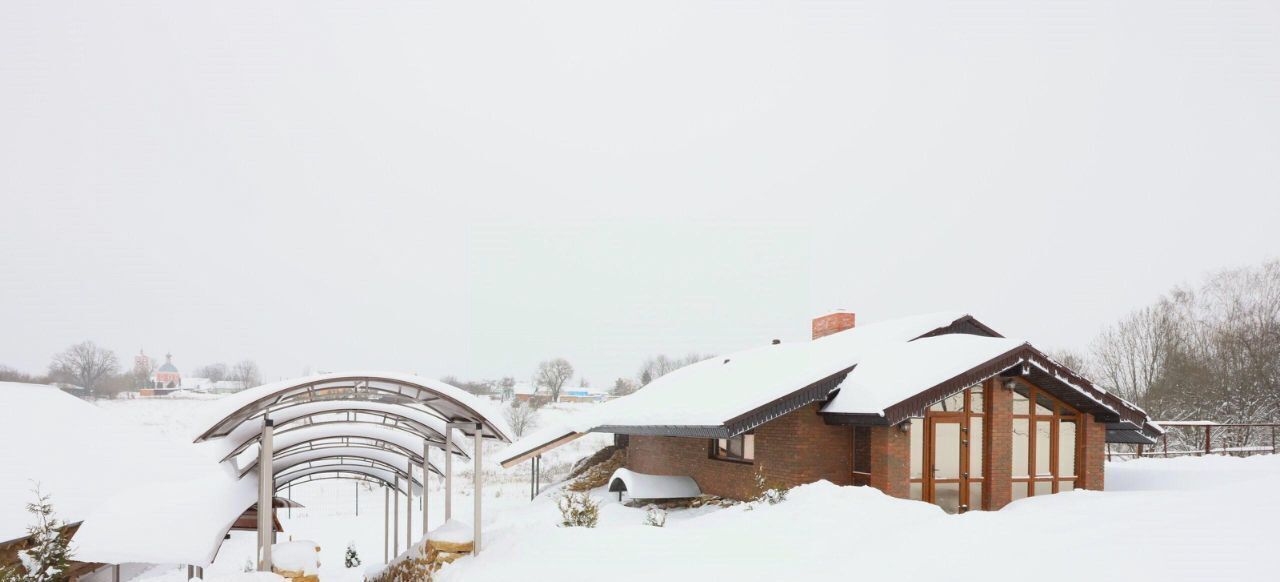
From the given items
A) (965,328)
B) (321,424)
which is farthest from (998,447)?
(321,424)

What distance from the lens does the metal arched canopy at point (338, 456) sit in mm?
17703

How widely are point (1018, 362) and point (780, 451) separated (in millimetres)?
4815

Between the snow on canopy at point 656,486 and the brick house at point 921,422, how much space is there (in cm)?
157

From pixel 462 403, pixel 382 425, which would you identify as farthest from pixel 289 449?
pixel 462 403

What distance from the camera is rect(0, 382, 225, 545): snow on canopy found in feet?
49.1

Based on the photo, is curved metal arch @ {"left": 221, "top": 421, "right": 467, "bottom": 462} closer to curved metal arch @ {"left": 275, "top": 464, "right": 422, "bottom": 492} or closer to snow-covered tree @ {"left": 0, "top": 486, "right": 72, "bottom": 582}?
curved metal arch @ {"left": 275, "top": 464, "right": 422, "bottom": 492}

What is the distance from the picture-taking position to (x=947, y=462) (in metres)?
Answer: 15.4

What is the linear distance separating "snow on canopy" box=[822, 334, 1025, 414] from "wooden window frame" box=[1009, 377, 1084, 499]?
4.22 ft

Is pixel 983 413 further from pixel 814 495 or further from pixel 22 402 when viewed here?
pixel 22 402

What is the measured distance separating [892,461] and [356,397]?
31.1ft

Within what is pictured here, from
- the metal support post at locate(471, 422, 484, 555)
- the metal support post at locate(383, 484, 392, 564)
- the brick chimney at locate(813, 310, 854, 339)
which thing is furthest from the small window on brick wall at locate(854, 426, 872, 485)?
the metal support post at locate(383, 484, 392, 564)

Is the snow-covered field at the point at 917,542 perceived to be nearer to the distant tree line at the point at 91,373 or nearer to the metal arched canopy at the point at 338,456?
the metal arched canopy at the point at 338,456

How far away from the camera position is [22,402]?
778 inches

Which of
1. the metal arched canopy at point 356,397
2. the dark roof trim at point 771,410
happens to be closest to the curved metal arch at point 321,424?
the metal arched canopy at point 356,397
